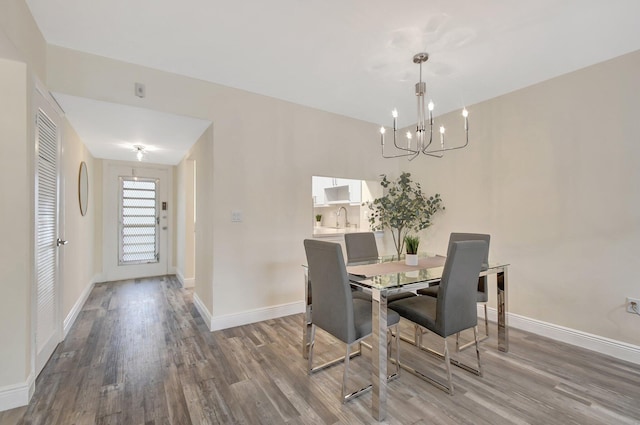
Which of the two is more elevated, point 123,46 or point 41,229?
point 123,46

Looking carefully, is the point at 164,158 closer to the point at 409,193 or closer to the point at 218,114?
the point at 218,114

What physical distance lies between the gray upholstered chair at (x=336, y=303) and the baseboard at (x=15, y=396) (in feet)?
6.36

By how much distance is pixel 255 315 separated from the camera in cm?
326

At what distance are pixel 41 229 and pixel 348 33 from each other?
285cm

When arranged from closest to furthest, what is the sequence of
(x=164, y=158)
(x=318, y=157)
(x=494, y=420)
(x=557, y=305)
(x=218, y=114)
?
(x=494, y=420)
(x=557, y=305)
(x=218, y=114)
(x=318, y=157)
(x=164, y=158)

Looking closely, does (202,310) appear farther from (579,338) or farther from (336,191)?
(579,338)

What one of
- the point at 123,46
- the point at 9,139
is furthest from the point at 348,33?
the point at 9,139

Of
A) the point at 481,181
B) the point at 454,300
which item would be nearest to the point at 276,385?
the point at 454,300

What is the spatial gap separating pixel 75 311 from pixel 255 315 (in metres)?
2.16

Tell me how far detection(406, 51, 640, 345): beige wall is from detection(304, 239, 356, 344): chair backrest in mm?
2399

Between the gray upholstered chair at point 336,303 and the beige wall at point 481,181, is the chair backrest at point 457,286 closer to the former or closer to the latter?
the gray upholstered chair at point 336,303

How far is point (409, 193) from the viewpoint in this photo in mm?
4324

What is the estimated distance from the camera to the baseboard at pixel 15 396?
1766mm

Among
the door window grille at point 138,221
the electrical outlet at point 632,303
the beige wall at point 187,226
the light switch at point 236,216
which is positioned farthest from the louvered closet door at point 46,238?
the electrical outlet at point 632,303
